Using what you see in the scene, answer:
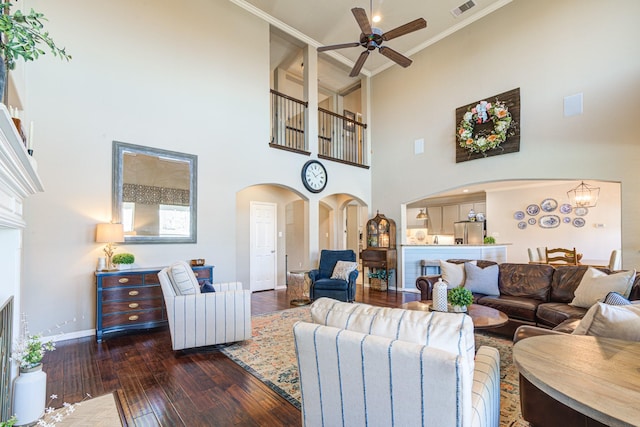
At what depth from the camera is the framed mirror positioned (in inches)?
162

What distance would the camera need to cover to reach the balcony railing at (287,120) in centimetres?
625

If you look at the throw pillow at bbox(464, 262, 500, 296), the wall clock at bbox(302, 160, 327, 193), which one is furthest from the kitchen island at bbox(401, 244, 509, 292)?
the wall clock at bbox(302, 160, 327, 193)

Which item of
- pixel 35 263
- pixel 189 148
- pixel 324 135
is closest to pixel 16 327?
pixel 35 263

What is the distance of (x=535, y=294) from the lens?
3855 millimetres

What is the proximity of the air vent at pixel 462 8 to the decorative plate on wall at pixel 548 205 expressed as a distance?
505 centimetres

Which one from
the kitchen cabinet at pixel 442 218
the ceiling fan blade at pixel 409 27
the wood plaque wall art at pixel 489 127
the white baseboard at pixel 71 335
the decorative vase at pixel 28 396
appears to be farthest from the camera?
the kitchen cabinet at pixel 442 218

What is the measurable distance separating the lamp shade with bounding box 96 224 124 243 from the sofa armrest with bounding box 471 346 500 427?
13.1 ft

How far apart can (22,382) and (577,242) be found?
377 inches

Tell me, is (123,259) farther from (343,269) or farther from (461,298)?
(461,298)

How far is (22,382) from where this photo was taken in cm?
189

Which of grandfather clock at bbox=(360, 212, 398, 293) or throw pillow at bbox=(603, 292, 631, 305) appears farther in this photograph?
grandfather clock at bbox=(360, 212, 398, 293)

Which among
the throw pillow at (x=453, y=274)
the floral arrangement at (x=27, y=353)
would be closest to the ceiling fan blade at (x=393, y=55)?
Result: the throw pillow at (x=453, y=274)

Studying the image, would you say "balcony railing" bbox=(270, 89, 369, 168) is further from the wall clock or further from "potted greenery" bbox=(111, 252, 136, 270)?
"potted greenery" bbox=(111, 252, 136, 270)

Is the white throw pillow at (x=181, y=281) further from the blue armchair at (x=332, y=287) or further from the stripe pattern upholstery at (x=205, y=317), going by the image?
the blue armchair at (x=332, y=287)
